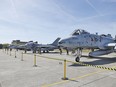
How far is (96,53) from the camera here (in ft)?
53.0

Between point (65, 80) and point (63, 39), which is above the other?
point (63, 39)

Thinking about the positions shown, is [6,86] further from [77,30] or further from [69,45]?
[77,30]

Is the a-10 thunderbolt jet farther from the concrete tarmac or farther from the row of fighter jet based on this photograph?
the concrete tarmac

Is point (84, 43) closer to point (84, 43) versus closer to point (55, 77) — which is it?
point (84, 43)

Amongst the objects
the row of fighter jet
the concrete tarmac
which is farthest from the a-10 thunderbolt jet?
the concrete tarmac

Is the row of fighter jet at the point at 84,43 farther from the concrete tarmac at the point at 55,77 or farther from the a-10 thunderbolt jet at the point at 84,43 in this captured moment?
the concrete tarmac at the point at 55,77

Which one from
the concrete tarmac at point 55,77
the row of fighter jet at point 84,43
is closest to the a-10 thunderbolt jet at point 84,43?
the row of fighter jet at point 84,43

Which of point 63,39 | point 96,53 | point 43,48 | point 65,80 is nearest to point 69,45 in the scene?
point 63,39

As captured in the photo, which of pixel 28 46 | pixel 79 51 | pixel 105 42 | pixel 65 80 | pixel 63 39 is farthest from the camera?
pixel 28 46

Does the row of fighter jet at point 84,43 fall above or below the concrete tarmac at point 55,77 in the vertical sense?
above

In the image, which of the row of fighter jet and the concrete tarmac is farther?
the row of fighter jet

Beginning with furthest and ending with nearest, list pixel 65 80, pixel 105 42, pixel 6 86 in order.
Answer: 1. pixel 105 42
2. pixel 65 80
3. pixel 6 86

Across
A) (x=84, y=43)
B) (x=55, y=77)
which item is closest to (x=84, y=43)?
(x=84, y=43)

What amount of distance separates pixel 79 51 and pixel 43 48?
89.5 feet
